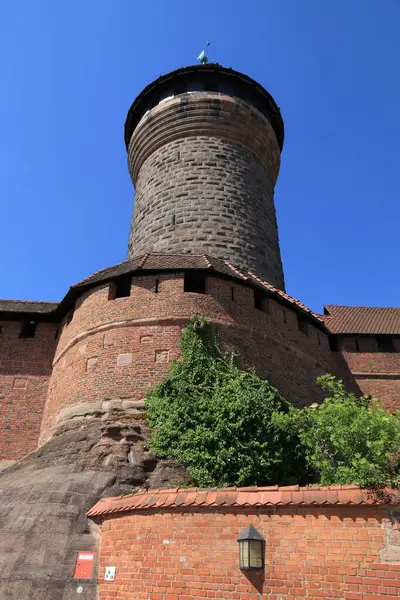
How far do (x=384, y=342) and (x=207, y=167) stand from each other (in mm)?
7480

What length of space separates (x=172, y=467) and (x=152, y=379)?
196 cm

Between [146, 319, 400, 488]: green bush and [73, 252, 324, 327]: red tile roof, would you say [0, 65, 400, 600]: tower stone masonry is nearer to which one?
[73, 252, 324, 327]: red tile roof

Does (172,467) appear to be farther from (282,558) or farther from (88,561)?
(282,558)

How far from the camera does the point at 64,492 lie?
7.15 meters

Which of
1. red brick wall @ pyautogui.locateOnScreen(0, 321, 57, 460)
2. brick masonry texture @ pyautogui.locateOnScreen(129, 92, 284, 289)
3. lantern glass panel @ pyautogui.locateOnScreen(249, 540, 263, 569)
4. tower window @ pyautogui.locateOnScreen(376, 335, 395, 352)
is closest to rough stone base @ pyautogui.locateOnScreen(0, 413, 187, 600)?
lantern glass panel @ pyautogui.locateOnScreen(249, 540, 263, 569)

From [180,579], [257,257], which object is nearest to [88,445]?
[180,579]

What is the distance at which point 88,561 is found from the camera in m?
6.25

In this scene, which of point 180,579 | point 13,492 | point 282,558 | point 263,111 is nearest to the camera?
point 282,558

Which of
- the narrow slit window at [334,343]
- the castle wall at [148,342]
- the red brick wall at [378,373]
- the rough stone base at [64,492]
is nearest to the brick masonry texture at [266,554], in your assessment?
the rough stone base at [64,492]

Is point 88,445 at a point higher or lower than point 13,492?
higher

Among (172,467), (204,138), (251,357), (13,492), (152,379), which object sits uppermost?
(204,138)

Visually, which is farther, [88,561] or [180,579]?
[88,561]

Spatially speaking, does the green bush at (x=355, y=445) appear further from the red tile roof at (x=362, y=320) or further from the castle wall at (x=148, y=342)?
the red tile roof at (x=362, y=320)

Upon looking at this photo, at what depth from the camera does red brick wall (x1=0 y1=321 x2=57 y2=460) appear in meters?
11.5
